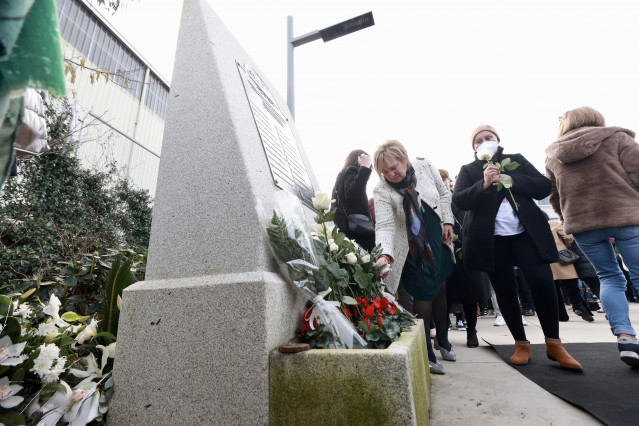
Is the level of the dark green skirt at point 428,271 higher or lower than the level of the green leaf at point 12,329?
higher

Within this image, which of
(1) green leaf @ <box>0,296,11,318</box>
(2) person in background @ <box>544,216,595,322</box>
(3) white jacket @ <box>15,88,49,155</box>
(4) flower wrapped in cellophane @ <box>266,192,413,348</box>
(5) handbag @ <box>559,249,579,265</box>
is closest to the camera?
(3) white jacket @ <box>15,88,49,155</box>

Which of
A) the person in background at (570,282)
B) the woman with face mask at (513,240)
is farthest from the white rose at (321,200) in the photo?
the person in background at (570,282)

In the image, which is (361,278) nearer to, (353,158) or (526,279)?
(526,279)

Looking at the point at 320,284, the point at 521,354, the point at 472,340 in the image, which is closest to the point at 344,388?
the point at 320,284

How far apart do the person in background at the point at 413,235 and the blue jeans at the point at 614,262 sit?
1.04 meters

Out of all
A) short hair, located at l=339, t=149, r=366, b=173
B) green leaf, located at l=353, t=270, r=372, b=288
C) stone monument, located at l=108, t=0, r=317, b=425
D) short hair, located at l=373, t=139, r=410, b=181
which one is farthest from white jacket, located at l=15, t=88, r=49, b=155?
short hair, located at l=339, t=149, r=366, b=173

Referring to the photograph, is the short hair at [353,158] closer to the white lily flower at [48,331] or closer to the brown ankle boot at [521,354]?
the brown ankle boot at [521,354]

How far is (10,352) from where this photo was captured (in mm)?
1255

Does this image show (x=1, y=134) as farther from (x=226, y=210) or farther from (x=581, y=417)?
(x=581, y=417)

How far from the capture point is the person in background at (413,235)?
267cm

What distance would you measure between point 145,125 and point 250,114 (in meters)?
12.1

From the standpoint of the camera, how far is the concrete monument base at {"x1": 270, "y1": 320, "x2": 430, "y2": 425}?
1.12 meters

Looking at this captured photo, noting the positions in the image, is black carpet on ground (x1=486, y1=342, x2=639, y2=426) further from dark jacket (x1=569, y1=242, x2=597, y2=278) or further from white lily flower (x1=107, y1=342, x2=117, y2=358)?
Result: dark jacket (x1=569, y1=242, x2=597, y2=278)

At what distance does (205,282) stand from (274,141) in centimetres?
125
